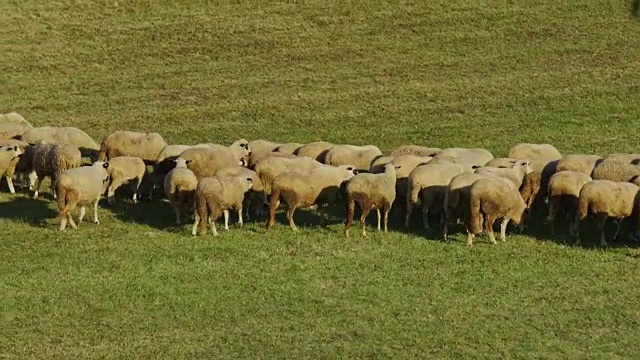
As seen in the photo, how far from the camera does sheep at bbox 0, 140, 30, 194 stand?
983 inches

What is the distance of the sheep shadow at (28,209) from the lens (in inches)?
896

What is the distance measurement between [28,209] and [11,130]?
5.56m

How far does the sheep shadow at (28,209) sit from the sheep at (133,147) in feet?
7.45

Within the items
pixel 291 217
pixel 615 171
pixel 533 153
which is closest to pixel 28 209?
pixel 291 217

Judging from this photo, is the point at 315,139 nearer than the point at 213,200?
No

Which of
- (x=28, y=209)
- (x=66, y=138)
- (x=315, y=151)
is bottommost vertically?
(x=28, y=209)

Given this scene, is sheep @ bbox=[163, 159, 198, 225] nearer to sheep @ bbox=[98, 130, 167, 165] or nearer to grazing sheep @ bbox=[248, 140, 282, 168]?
grazing sheep @ bbox=[248, 140, 282, 168]

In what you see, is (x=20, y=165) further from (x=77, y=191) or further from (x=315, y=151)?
(x=315, y=151)

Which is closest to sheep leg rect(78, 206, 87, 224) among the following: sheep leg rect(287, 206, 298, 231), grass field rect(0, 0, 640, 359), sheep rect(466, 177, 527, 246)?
grass field rect(0, 0, 640, 359)

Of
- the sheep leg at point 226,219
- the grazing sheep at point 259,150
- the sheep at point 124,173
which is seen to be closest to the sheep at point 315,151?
the grazing sheep at point 259,150

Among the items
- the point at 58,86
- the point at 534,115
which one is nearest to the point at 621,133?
the point at 534,115

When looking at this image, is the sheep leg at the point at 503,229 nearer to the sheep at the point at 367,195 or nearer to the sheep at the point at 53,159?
the sheep at the point at 367,195

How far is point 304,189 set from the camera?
21.7m

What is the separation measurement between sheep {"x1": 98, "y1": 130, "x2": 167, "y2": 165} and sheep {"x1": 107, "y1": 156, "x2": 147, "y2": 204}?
1522mm
